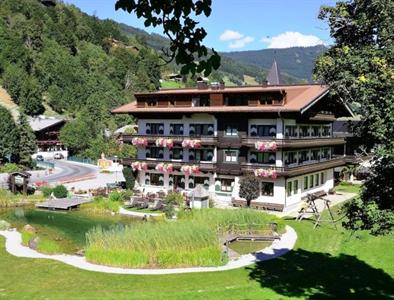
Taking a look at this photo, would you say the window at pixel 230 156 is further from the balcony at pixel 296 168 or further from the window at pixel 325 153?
the window at pixel 325 153

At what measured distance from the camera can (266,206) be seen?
130 ft

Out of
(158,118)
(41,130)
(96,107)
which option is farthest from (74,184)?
(96,107)

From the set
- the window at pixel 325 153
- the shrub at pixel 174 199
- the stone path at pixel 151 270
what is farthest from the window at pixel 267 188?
the window at pixel 325 153

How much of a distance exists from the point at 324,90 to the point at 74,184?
28.0 m

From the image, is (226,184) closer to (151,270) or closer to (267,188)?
(267,188)

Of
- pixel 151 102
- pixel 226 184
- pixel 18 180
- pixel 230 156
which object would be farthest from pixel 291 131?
pixel 18 180

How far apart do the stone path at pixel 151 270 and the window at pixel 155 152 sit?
60.3ft

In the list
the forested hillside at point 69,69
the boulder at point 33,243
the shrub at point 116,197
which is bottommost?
the boulder at point 33,243

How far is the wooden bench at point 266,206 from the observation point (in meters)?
39.2

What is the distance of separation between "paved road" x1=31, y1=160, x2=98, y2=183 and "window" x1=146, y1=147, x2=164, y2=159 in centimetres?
1484

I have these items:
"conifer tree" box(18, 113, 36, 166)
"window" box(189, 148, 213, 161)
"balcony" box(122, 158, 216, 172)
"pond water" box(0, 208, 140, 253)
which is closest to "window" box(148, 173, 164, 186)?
"balcony" box(122, 158, 216, 172)

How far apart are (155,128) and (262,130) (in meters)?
11.3

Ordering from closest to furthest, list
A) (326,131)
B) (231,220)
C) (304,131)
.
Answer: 1. (231,220)
2. (304,131)
3. (326,131)

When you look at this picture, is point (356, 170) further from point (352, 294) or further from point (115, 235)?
point (115, 235)
